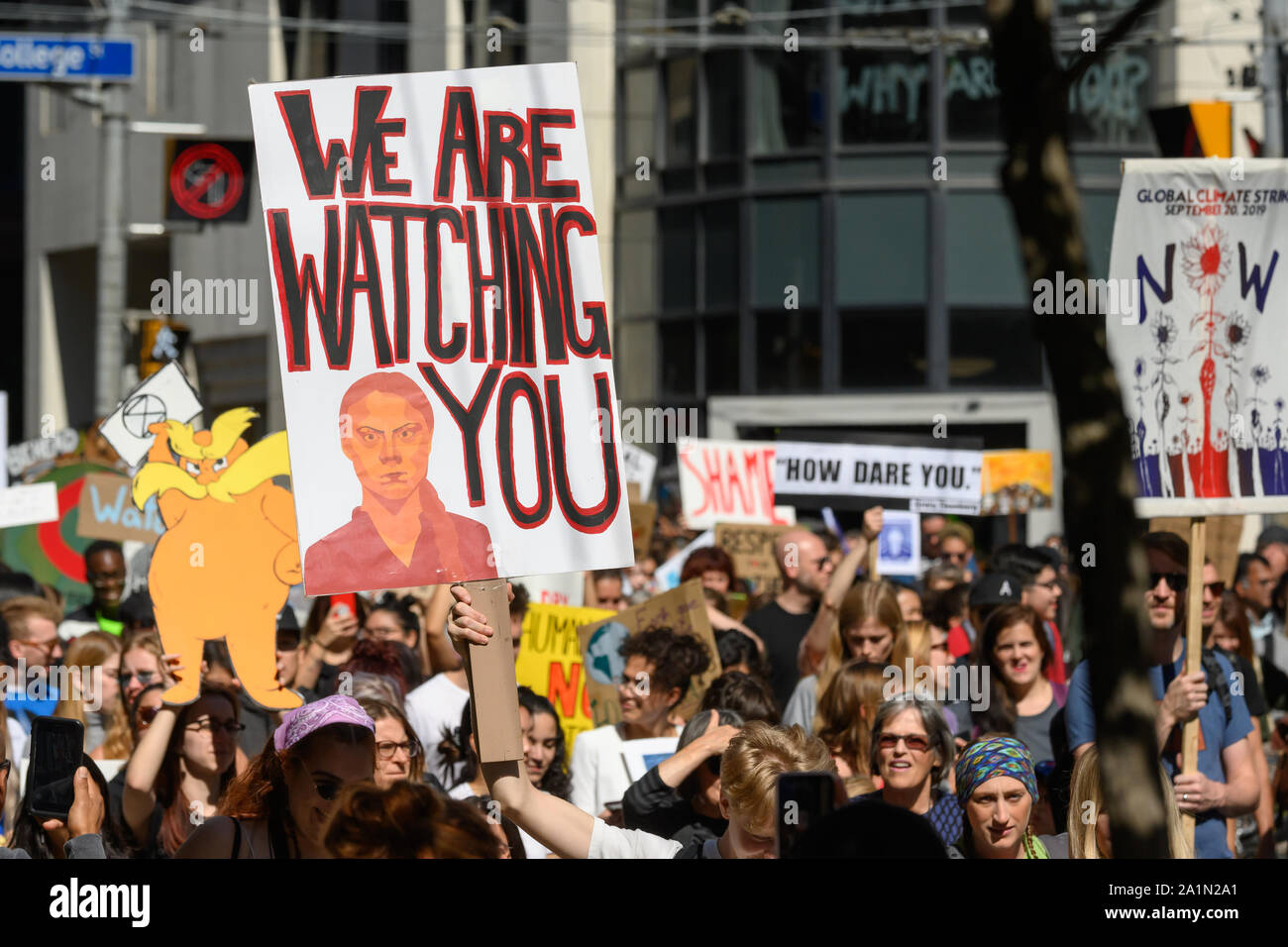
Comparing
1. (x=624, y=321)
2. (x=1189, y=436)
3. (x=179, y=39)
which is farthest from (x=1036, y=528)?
(x=179, y=39)

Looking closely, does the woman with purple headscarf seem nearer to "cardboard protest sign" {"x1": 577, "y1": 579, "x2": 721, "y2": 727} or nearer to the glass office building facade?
"cardboard protest sign" {"x1": 577, "y1": 579, "x2": 721, "y2": 727}

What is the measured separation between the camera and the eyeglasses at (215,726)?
4930mm

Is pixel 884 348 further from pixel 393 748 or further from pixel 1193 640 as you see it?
pixel 393 748

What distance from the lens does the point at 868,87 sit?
2178 cm

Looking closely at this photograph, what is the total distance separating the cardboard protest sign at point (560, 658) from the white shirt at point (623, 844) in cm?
313

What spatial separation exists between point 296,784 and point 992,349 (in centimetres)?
1897

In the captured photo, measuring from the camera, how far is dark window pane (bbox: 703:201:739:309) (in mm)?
22422

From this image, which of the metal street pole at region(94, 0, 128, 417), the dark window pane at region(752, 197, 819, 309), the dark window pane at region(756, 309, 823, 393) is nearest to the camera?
the metal street pole at region(94, 0, 128, 417)

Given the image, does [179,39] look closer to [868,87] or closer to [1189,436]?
[868,87]

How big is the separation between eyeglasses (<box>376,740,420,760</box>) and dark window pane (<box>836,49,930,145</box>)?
18302mm

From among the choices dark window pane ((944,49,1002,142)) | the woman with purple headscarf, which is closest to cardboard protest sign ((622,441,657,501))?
the woman with purple headscarf

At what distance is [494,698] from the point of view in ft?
11.9

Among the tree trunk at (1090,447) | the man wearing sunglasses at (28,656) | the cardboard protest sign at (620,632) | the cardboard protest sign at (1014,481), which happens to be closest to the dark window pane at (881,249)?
the cardboard protest sign at (1014,481)

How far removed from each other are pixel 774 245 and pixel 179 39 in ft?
42.7
